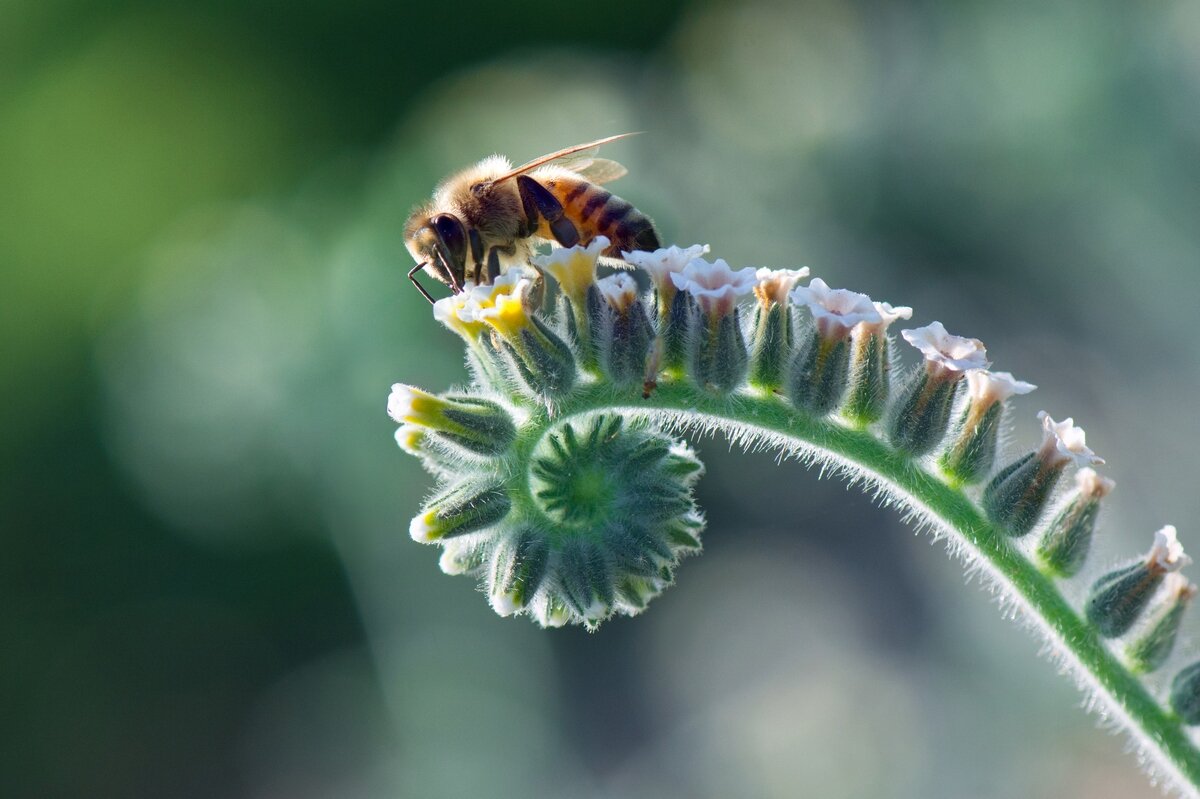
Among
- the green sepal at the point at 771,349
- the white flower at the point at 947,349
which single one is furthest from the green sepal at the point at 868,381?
the green sepal at the point at 771,349

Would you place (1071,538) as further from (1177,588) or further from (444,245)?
(444,245)

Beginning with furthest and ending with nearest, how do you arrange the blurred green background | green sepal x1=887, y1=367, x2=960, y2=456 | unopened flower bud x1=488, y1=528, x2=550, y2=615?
the blurred green background
unopened flower bud x1=488, y1=528, x2=550, y2=615
green sepal x1=887, y1=367, x2=960, y2=456

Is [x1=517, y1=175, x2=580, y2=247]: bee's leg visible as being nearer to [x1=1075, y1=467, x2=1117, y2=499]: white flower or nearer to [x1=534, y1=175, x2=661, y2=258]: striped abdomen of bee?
[x1=534, y1=175, x2=661, y2=258]: striped abdomen of bee

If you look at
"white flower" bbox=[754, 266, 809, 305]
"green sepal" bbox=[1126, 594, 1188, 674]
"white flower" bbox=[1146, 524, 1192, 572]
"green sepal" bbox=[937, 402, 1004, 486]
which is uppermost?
"white flower" bbox=[754, 266, 809, 305]

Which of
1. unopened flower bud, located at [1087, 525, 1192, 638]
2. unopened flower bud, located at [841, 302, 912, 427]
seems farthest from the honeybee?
unopened flower bud, located at [1087, 525, 1192, 638]

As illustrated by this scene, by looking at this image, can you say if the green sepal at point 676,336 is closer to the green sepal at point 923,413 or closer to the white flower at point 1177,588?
the green sepal at point 923,413

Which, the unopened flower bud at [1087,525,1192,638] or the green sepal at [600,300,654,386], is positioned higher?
the green sepal at [600,300,654,386]

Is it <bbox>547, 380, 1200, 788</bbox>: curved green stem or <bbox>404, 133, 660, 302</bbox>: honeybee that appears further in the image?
<bbox>404, 133, 660, 302</bbox>: honeybee

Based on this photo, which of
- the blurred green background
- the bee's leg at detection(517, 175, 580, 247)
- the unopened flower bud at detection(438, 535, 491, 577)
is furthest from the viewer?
the blurred green background

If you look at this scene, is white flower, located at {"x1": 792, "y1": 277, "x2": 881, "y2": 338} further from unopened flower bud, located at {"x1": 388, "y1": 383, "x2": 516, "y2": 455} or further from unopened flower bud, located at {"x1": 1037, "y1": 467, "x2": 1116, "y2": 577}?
unopened flower bud, located at {"x1": 388, "y1": 383, "x2": 516, "y2": 455}
